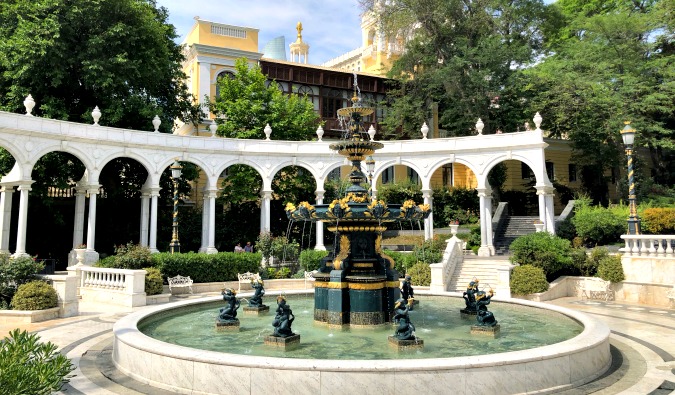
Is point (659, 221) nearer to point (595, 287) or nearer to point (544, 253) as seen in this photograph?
point (595, 287)

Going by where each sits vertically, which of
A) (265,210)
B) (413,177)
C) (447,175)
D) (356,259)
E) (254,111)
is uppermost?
(254,111)

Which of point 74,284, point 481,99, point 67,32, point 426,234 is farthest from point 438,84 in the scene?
point 74,284

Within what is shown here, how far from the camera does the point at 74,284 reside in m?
14.6

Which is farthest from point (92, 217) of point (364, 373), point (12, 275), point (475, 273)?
point (364, 373)

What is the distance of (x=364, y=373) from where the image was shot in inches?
237

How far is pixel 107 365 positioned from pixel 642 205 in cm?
2787

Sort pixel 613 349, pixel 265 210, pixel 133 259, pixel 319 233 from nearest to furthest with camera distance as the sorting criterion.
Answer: pixel 613 349 < pixel 133 259 < pixel 319 233 < pixel 265 210

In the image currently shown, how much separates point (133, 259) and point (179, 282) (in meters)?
2.14

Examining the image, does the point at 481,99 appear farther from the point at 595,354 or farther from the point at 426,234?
the point at 595,354

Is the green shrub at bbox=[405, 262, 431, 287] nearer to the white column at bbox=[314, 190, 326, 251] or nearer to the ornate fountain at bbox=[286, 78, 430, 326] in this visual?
the white column at bbox=[314, 190, 326, 251]

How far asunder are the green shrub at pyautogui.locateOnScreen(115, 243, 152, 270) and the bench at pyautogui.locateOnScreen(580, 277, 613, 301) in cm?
1717

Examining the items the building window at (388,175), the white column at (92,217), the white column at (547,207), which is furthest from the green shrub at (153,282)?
the building window at (388,175)

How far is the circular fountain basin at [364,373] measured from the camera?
6023 millimetres

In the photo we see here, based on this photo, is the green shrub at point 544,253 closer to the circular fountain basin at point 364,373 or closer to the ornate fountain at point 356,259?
the ornate fountain at point 356,259
